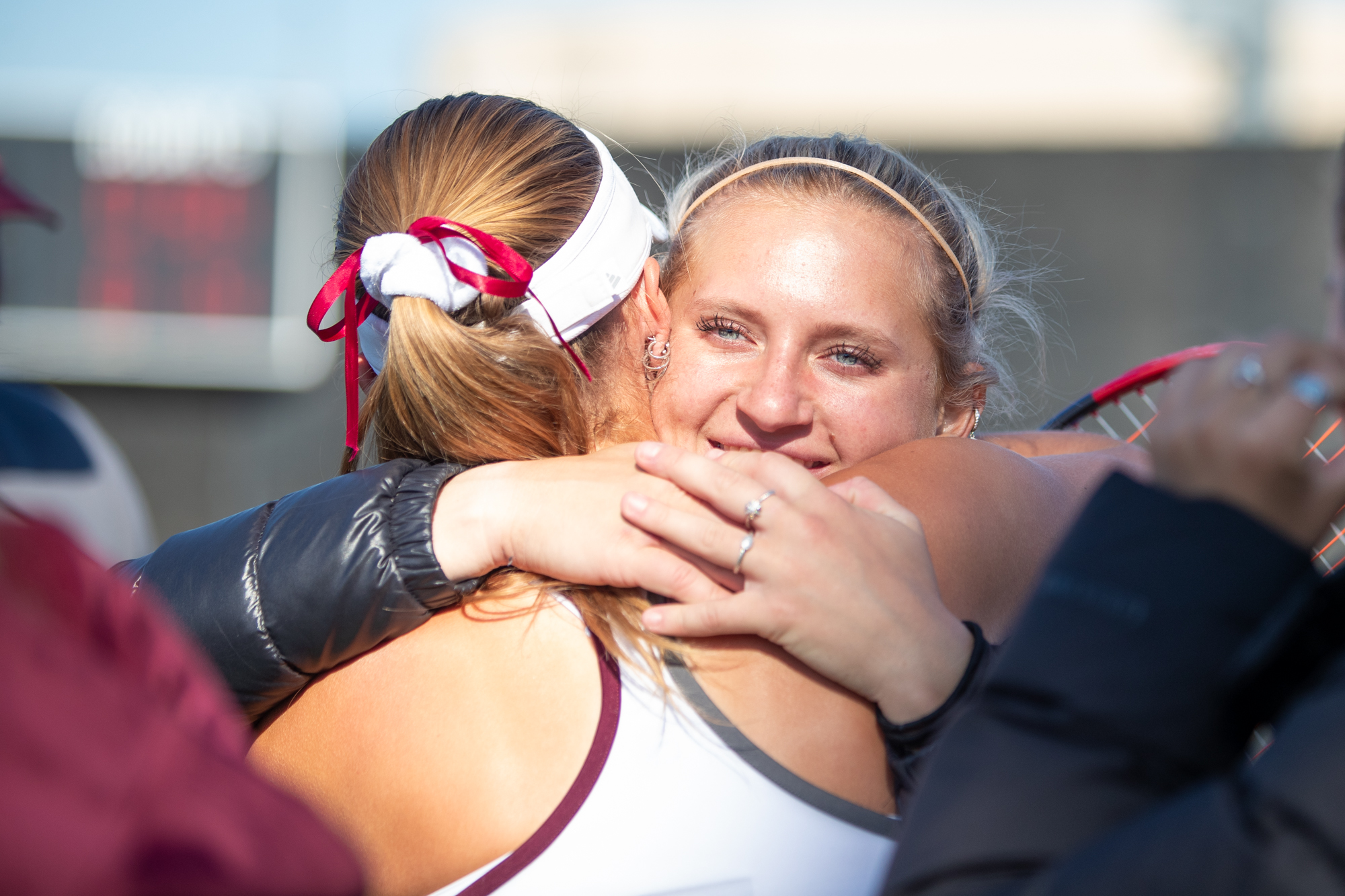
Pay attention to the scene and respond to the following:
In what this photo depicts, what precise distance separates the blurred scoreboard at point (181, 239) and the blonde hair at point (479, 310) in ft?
24.2

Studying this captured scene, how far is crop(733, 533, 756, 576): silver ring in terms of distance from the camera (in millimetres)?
1334

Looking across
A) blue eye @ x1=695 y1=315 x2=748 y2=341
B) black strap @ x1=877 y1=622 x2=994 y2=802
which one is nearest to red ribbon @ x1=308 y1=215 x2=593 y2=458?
blue eye @ x1=695 y1=315 x2=748 y2=341

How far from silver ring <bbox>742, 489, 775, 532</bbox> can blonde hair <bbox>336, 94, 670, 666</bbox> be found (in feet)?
0.92

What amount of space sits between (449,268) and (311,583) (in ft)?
1.54

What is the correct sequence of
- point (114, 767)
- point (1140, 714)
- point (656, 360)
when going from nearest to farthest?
point (114, 767)
point (1140, 714)
point (656, 360)

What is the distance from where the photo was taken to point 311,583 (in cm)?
141

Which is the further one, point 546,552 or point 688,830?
point 546,552

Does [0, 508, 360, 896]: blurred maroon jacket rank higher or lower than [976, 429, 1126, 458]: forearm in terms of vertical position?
higher

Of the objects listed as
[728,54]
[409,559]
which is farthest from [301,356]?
[409,559]

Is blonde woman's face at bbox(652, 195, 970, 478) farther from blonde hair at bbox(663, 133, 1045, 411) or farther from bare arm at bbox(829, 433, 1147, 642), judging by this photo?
bare arm at bbox(829, 433, 1147, 642)

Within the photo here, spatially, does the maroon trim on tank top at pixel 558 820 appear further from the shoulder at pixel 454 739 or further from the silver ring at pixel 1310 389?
the silver ring at pixel 1310 389

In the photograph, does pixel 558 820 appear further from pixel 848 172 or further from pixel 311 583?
pixel 848 172

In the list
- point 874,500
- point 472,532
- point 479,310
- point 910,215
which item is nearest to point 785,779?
point 874,500

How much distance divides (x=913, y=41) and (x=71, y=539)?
465 inches
